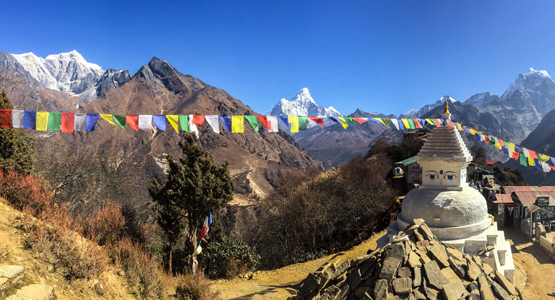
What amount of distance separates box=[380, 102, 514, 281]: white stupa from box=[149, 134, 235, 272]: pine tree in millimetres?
6299

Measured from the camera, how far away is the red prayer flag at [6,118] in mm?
9633

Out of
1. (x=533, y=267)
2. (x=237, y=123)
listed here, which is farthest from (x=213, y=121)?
(x=533, y=267)

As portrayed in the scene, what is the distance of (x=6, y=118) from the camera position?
9.68 metres

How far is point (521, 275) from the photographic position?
1261cm

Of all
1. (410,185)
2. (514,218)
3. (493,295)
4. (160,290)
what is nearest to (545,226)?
(514,218)

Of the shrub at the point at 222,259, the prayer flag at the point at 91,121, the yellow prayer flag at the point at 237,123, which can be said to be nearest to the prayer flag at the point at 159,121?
the prayer flag at the point at 91,121

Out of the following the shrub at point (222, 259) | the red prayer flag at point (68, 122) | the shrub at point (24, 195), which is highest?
the red prayer flag at point (68, 122)

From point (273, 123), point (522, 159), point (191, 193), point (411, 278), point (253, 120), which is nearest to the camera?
point (411, 278)

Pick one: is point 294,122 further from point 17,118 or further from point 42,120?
point 17,118

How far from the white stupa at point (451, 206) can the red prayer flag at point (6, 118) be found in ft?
42.6

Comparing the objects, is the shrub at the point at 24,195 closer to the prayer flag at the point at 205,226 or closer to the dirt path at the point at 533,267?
the prayer flag at the point at 205,226

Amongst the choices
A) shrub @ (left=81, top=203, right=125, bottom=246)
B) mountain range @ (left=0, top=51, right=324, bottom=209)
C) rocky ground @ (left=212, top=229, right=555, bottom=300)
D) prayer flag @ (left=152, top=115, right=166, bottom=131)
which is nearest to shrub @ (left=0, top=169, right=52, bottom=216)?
shrub @ (left=81, top=203, right=125, bottom=246)

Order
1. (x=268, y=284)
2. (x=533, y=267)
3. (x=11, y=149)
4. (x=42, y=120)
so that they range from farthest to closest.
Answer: (x=533, y=267)
(x=268, y=284)
(x=11, y=149)
(x=42, y=120)

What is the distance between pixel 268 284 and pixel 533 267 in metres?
13.1
